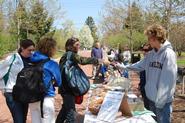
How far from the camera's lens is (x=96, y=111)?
5.76 m

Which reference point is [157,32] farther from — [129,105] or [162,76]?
[129,105]

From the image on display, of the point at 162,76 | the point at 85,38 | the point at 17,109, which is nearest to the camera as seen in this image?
the point at 162,76

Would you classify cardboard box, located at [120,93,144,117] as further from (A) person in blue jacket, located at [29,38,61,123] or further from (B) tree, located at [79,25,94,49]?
(B) tree, located at [79,25,94,49]

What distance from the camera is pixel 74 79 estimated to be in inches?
277

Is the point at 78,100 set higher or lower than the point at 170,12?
lower

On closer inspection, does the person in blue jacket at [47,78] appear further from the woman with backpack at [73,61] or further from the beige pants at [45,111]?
the woman with backpack at [73,61]

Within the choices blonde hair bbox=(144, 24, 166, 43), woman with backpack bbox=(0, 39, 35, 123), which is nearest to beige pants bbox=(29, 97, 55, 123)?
woman with backpack bbox=(0, 39, 35, 123)

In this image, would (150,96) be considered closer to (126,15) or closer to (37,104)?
(37,104)

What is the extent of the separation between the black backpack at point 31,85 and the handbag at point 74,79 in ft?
2.98

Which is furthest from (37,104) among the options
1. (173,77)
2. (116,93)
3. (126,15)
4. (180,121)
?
(126,15)

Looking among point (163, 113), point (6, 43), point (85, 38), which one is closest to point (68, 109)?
point (163, 113)

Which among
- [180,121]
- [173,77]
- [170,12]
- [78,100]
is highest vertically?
[170,12]

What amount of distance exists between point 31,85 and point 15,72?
740 mm

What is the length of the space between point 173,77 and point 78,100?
260 cm
